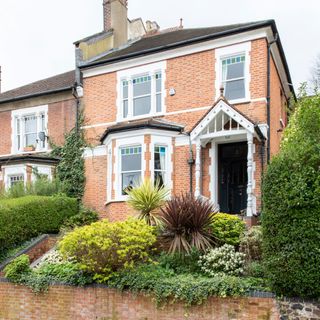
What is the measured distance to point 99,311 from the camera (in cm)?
1222

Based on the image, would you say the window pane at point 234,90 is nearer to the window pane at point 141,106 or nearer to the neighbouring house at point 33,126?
the window pane at point 141,106

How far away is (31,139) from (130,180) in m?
7.50

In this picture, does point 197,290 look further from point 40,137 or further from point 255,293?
point 40,137

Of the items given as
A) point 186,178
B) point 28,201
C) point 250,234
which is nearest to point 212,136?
point 186,178

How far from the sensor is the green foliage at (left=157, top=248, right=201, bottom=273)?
12312mm

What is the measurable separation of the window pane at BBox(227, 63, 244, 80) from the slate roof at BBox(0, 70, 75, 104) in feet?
25.4

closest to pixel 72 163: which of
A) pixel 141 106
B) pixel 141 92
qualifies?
pixel 141 106

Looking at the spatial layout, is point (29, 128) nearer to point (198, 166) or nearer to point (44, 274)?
point (198, 166)

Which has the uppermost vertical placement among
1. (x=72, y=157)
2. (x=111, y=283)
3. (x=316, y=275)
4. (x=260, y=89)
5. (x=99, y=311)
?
(x=260, y=89)

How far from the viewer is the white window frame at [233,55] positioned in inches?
680

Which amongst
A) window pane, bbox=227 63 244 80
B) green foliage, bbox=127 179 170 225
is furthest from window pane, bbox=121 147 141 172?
window pane, bbox=227 63 244 80

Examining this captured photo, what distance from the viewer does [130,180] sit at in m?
18.6

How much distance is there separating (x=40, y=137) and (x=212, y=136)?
A: 9460 millimetres

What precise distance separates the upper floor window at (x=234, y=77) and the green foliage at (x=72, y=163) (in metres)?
6.91
